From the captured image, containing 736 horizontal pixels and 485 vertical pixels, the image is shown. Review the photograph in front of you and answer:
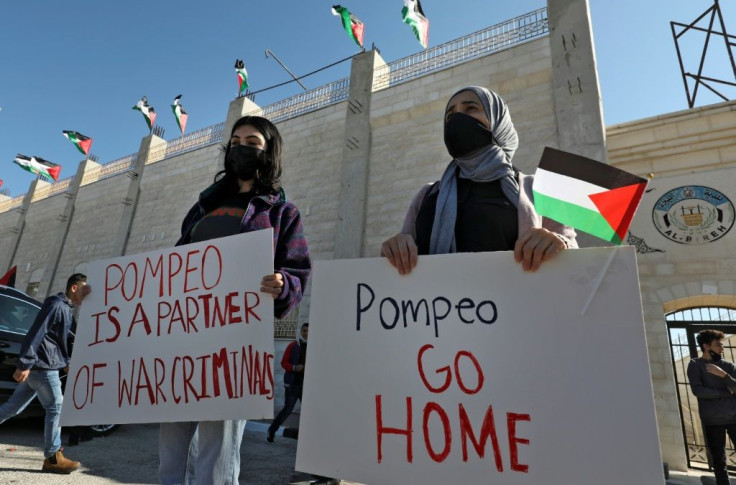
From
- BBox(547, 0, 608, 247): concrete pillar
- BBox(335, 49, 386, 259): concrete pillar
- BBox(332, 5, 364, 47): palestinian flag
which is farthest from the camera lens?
BBox(332, 5, 364, 47): palestinian flag

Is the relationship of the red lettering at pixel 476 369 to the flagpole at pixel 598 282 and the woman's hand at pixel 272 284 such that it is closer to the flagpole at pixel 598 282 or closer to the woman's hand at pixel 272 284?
the flagpole at pixel 598 282

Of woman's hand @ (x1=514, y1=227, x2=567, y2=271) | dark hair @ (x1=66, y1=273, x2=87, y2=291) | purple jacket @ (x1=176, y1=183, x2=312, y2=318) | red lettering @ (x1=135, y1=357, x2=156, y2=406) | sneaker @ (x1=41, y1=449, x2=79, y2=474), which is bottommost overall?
sneaker @ (x1=41, y1=449, x2=79, y2=474)

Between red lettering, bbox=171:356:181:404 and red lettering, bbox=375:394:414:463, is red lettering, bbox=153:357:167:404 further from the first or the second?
red lettering, bbox=375:394:414:463

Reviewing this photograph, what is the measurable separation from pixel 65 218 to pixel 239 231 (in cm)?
2009

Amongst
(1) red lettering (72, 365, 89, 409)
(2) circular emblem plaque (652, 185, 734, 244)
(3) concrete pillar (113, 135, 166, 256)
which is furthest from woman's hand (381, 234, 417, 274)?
(3) concrete pillar (113, 135, 166, 256)

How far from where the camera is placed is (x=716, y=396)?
4.26 metres

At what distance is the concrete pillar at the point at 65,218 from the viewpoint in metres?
16.5

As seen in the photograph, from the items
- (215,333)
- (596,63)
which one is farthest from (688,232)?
(215,333)

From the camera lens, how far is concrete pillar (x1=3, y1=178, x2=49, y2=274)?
19578mm

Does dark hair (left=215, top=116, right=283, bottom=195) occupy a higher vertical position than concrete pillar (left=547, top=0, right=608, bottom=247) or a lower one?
lower

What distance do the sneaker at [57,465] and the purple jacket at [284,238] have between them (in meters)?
Answer: 2.91

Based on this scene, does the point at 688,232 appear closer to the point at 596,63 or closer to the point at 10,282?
the point at 596,63

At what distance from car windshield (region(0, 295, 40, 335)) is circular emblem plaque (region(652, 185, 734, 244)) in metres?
9.14

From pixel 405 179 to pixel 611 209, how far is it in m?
7.80
